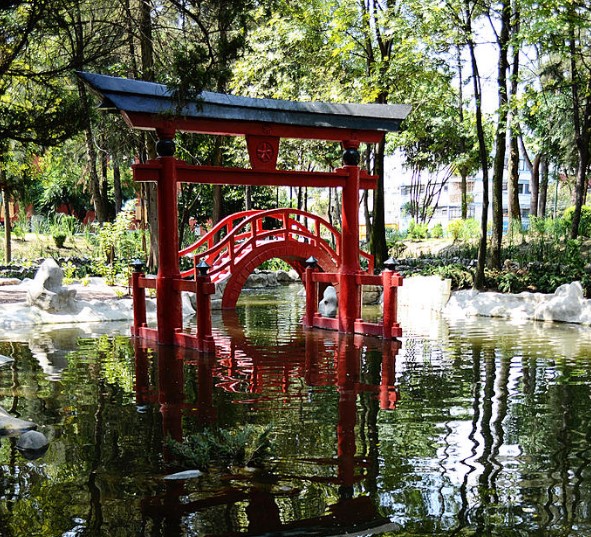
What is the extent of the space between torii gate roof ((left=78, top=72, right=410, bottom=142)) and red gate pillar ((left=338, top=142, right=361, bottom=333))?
19.0 inches

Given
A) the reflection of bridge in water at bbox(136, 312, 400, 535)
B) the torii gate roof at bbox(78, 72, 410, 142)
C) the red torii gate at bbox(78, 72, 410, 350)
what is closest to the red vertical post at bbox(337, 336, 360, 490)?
the reflection of bridge in water at bbox(136, 312, 400, 535)

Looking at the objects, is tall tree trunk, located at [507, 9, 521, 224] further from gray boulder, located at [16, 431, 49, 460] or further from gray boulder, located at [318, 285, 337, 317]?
gray boulder, located at [16, 431, 49, 460]

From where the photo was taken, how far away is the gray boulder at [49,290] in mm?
15086

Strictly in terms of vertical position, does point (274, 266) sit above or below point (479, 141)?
below

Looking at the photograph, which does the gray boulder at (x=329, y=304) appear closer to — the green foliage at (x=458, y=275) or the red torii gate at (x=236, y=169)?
the red torii gate at (x=236, y=169)

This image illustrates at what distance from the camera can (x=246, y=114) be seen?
1198cm

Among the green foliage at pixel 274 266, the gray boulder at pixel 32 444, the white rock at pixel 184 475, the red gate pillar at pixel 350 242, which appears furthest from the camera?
the green foliage at pixel 274 266

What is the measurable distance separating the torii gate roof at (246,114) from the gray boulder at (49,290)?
200 inches

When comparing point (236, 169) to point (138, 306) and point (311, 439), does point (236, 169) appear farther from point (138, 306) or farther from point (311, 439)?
point (311, 439)

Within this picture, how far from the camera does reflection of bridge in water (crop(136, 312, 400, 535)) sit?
177 inches

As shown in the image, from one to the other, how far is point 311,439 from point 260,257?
8520mm

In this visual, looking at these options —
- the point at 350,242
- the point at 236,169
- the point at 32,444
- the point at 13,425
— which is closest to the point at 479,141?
the point at 350,242

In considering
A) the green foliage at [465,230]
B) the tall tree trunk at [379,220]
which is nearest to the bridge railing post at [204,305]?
the tall tree trunk at [379,220]

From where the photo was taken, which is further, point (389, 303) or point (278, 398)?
point (389, 303)
